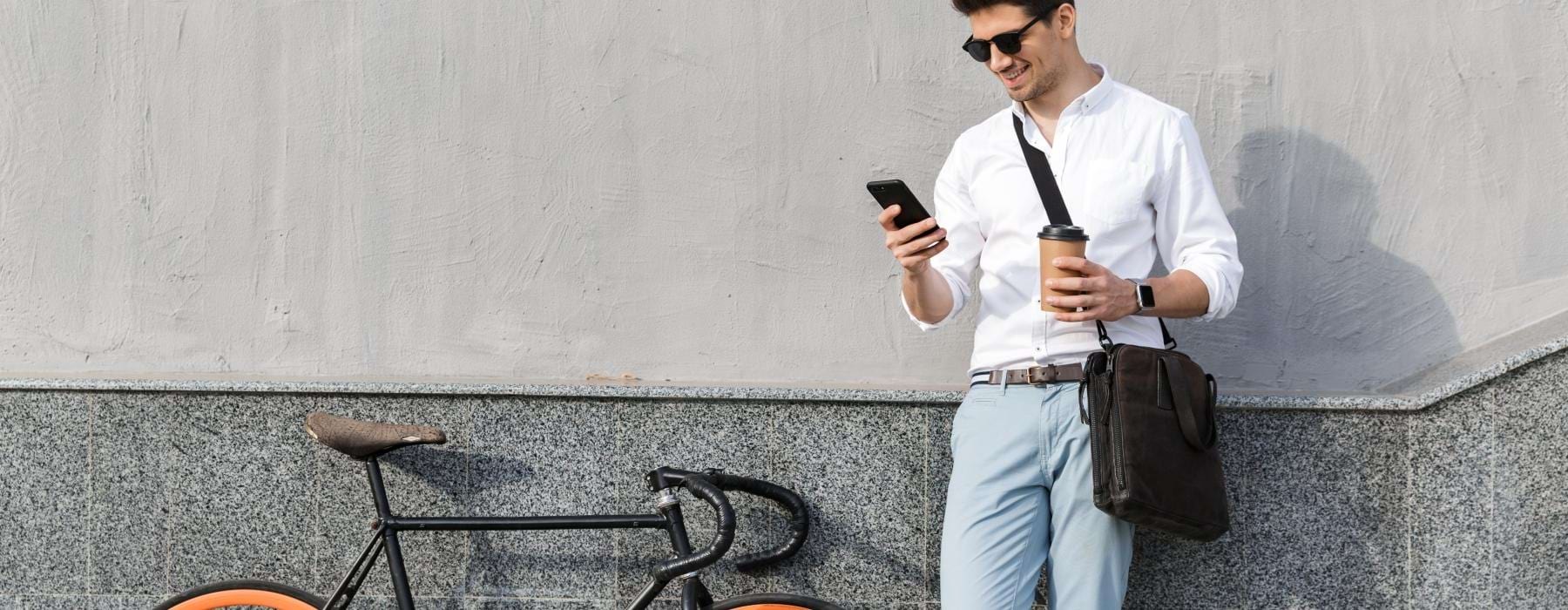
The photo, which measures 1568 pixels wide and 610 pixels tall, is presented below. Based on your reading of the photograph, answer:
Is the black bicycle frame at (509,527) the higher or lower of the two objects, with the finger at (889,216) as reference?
lower

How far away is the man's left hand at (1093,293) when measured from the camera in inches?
89.2

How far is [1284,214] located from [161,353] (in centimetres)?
335

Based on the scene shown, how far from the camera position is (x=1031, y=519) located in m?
2.61

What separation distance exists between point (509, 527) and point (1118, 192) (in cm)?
172

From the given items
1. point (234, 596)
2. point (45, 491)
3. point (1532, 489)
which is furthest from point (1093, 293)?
point (45, 491)

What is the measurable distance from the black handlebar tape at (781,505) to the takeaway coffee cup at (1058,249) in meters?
1.04

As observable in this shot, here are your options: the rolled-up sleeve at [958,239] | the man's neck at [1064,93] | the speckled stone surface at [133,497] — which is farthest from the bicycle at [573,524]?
the man's neck at [1064,93]

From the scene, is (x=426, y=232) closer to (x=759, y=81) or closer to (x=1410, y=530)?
(x=759, y=81)

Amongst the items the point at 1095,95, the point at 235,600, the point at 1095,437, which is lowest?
the point at 235,600

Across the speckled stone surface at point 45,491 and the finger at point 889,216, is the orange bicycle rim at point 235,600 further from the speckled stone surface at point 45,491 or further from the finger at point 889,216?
the finger at point 889,216

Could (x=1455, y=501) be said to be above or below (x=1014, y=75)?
below

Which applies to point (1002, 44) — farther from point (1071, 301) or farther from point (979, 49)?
point (1071, 301)

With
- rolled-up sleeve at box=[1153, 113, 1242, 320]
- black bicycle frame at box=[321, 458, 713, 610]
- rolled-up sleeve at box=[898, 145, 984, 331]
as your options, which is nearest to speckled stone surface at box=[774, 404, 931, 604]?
black bicycle frame at box=[321, 458, 713, 610]

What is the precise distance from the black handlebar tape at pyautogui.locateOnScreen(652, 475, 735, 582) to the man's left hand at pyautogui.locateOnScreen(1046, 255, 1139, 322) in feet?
3.15
